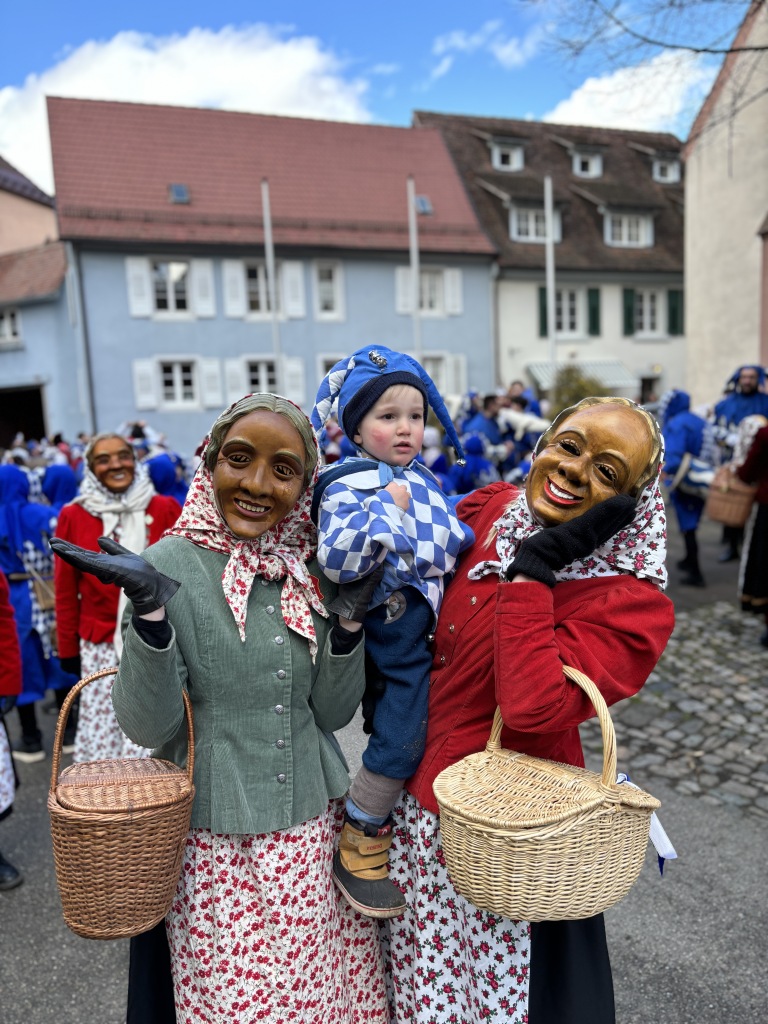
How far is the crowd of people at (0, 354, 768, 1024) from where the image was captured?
66.9 inches

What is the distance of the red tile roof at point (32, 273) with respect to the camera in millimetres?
22523

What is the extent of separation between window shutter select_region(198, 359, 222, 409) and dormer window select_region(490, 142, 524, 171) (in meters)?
12.4

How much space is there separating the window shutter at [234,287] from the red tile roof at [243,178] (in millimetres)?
637

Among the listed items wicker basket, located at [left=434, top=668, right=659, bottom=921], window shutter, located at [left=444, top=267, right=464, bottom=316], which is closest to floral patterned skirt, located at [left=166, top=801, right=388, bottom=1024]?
wicker basket, located at [left=434, top=668, right=659, bottom=921]

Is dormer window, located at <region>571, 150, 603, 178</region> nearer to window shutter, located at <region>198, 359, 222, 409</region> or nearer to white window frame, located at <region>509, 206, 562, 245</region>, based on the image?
white window frame, located at <region>509, 206, 562, 245</region>

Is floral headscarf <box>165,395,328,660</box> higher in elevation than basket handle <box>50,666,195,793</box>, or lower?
higher

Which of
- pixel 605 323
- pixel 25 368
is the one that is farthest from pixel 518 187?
pixel 25 368

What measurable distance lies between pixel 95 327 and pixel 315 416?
21132 millimetres

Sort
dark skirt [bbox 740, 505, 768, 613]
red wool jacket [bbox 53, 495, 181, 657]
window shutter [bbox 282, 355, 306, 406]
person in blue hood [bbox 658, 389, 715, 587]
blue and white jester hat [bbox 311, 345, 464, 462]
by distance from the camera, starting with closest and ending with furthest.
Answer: blue and white jester hat [bbox 311, 345, 464, 462]
red wool jacket [bbox 53, 495, 181, 657]
dark skirt [bbox 740, 505, 768, 613]
person in blue hood [bbox 658, 389, 715, 587]
window shutter [bbox 282, 355, 306, 406]

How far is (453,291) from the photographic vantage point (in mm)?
24531

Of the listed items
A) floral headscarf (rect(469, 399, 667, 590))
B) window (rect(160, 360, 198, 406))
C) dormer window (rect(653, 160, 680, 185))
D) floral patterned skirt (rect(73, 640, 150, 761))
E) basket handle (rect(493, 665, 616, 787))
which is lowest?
floral patterned skirt (rect(73, 640, 150, 761))

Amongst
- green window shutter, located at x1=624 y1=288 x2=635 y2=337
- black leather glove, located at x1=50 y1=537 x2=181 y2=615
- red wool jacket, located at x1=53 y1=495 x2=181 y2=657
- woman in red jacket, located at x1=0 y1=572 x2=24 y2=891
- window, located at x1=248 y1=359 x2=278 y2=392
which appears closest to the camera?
black leather glove, located at x1=50 y1=537 x2=181 y2=615

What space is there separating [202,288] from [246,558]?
71.7 ft

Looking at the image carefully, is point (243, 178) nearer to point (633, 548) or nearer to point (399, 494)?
point (399, 494)
